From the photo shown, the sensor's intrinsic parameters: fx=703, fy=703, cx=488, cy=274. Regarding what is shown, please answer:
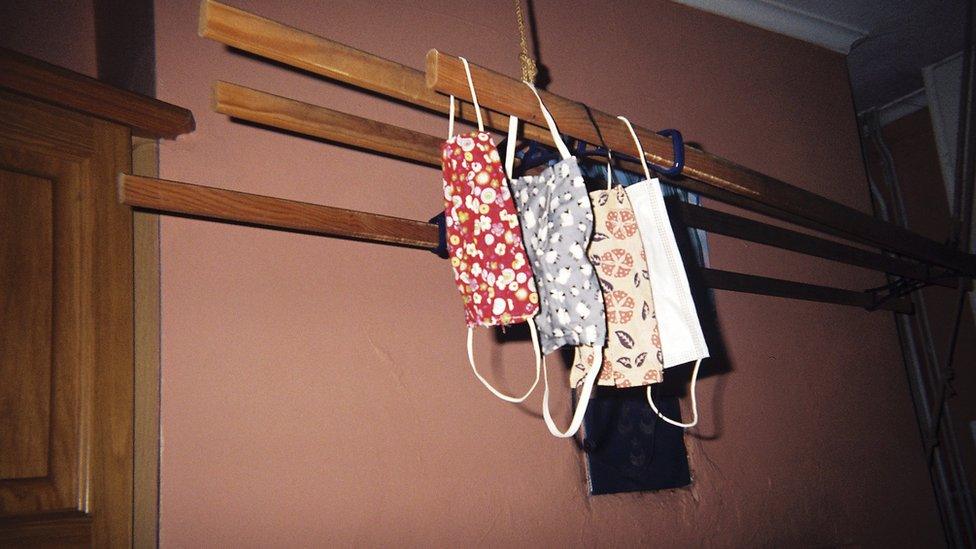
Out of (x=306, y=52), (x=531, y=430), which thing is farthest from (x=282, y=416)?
(x=306, y=52)

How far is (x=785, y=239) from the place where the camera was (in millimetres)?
2715

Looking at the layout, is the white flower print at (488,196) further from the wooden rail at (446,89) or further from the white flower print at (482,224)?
the wooden rail at (446,89)

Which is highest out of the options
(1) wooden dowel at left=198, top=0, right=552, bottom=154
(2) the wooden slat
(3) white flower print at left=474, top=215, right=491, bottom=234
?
(2) the wooden slat

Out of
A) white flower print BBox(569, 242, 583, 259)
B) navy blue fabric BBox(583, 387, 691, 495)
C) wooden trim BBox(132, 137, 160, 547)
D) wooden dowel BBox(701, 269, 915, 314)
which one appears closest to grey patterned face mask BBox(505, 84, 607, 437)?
white flower print BBox(569, 242, 583, 259)

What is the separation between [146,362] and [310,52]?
0.81m

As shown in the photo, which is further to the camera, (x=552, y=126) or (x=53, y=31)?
(x=53, y=31)

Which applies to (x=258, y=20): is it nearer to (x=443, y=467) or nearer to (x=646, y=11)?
(x=443, y=467)

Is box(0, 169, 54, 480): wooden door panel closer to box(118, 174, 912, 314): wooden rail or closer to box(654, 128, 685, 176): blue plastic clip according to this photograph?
box(118, 174, 912, 314): wooden rail

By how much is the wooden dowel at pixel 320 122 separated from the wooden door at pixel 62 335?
0.44m

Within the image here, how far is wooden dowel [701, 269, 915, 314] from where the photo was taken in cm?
255

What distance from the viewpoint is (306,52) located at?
1.10 m

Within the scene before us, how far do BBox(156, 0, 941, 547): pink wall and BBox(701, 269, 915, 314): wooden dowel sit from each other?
0.31 feet

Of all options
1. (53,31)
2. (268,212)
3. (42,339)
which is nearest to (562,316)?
(268,212)

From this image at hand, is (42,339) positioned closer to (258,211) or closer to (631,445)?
(258,211)
